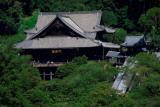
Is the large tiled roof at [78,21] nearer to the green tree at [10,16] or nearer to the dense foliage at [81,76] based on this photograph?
the dense foliage at [81,76]

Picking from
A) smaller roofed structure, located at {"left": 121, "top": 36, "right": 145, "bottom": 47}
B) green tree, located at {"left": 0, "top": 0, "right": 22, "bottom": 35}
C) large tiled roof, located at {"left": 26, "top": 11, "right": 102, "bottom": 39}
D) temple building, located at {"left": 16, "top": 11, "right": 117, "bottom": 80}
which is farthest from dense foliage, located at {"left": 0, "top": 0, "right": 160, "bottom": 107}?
temple building, located at {"left": 16, "top": 11, "right": 117, "bottom": 80}

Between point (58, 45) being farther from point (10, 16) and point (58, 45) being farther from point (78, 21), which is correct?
point (10, 16)

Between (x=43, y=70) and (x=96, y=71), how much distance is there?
10399 mm

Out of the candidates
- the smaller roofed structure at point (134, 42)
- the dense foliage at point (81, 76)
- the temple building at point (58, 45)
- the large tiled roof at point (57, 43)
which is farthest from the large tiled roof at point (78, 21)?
the smaller roofed structure at point (134, 42)

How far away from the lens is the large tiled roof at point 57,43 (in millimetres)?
45938

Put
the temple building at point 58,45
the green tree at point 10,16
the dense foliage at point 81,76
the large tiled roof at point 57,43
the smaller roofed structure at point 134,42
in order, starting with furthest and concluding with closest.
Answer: the green tree at point 10,16
the large tiled roof at point 57,43
the temple building at point 58,45
the smaller roofed structure at point 134,42
the dense foliage at point 81,76

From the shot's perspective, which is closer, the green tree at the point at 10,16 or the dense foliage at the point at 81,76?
the dense foliage at the point at 81,76

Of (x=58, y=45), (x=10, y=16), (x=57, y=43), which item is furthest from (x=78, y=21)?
(x=10, y=16)

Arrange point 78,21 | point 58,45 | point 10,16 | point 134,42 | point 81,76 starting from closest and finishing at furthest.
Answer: point 81,76 < point 134,42 < point 58,45 < point 78,21 < point 10,16

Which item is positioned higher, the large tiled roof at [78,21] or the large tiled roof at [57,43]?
the large tiled roof at [78,21]

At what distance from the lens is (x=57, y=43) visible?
1841 inches

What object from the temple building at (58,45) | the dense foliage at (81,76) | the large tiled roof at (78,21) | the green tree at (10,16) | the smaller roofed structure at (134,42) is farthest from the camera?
the green tree at (10,16)

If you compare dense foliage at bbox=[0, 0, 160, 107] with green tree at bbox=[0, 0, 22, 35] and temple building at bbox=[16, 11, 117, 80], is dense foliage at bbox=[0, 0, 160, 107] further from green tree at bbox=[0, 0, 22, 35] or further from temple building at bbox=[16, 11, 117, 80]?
temple building at bbox=[16, 11, 117, 80]

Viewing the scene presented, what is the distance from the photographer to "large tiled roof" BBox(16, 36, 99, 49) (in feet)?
151
